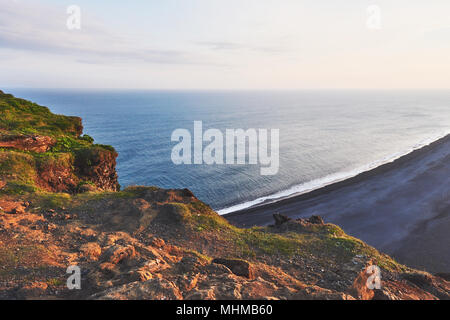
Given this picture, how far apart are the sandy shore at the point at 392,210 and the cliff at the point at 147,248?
17.2 meters

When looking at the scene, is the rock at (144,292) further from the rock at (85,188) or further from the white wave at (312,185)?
A: the white wave at (312,185)

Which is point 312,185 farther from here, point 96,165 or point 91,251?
point 91,251

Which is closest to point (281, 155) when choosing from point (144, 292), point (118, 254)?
point (118, 254)

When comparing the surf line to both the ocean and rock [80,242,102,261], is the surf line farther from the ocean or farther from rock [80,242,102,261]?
rock [80,242,102,261]

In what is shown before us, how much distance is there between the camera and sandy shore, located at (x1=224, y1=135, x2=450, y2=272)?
1226 inches

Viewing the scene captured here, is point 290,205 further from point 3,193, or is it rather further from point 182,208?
point 3,193

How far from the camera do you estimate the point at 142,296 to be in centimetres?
776

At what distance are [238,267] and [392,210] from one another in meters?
39.4

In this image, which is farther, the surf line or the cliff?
the surf line

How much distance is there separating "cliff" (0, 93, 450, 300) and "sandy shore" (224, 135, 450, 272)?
17.2 m

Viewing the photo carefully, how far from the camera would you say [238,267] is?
473 inches

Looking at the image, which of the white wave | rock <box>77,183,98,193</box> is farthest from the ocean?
rock <box>77,183,98,193</box>
